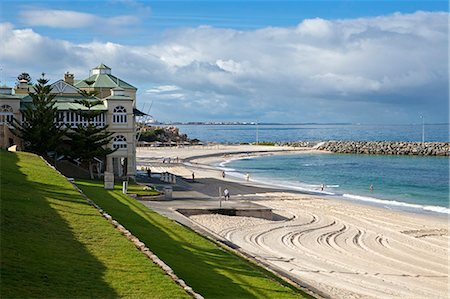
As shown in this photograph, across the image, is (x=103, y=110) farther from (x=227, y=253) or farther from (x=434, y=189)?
(x=434, y=189)

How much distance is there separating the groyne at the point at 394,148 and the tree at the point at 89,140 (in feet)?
253

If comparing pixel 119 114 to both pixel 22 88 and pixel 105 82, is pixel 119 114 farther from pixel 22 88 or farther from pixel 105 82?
pixel 22 88

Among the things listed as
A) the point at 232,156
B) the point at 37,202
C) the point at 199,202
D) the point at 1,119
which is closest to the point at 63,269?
the point at 37,202

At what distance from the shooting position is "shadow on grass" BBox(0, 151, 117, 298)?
8883 millimetres

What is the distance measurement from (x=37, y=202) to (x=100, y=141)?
904 inches

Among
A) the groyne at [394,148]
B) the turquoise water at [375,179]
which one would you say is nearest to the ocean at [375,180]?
the turquoise water at [375,179]

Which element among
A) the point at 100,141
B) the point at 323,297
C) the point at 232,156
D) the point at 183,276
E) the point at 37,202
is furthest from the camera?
the point at 232,156

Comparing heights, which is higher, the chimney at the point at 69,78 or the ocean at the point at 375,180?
the chimney at the point at 69,78

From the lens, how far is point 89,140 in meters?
37.4

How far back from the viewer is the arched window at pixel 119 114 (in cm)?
3972

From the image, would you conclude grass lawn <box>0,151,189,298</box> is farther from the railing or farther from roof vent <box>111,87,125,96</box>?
roof vent <box>111,87,125,96</box>

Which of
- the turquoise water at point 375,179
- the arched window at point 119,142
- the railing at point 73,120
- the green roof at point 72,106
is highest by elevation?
the green roof at point 72,106

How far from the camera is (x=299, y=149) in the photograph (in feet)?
385

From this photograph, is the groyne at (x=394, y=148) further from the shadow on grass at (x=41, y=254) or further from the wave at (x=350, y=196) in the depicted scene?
the shadow on grass at (x=41, y=254)
